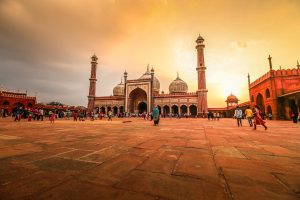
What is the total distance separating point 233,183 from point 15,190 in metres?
1.63

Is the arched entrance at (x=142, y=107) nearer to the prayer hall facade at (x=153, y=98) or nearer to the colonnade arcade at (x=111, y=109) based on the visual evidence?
the prayer hall facade at (x=153, y=98)

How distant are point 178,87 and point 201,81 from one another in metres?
10.7

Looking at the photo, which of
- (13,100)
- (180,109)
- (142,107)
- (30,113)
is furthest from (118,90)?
(30,113)

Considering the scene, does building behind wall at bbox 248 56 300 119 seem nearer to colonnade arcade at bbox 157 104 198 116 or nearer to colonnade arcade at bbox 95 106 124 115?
colonnade arcade at bbox 157 104 198 116

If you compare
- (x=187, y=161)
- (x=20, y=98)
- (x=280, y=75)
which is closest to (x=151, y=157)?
(x=187, y=161)

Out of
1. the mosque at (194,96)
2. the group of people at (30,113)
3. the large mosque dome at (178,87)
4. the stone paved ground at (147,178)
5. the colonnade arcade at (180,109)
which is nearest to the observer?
the stone paved ground at (147,178)

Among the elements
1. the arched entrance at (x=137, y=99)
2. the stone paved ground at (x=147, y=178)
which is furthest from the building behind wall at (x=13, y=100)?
the stone paved ground at (x=147, y=178)

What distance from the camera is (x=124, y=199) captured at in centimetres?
100

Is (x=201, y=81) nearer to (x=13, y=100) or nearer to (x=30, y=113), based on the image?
(x=30, y=113)

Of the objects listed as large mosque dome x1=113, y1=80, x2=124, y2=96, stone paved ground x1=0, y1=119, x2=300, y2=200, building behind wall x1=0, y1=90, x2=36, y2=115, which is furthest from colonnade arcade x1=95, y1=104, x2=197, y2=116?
stone paved ground x1=0, y1=119, x2=300, y2=200

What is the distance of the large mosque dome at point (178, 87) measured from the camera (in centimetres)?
4153

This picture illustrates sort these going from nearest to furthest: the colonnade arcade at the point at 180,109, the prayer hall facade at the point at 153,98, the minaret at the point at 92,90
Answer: the prayer hall facade at the point at 153,98 → the colonnade arcade at the point at 180,109 → the minaret at the point at 92,90

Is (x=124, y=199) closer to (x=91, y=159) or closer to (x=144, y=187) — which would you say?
(x=144, y=187)

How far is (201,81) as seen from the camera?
1232 inches
